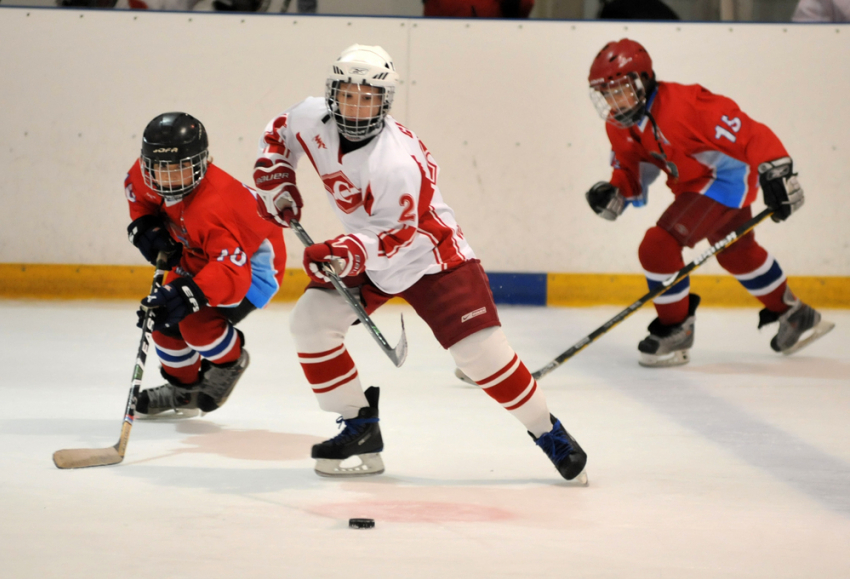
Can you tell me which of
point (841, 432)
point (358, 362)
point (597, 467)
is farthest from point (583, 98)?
point (597, 467)

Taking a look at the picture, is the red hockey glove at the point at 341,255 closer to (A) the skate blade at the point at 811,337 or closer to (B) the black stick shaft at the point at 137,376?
(B) the black stick shaft at the point at 137,376

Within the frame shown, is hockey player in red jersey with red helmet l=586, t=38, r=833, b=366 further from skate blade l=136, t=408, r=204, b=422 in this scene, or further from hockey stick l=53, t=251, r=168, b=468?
hockey stick l=53, t=251, r=168, b=468

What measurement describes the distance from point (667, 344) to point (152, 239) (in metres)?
1.91

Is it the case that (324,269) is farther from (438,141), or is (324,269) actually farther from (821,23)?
(821,23)

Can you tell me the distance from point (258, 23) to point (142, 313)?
272 cm

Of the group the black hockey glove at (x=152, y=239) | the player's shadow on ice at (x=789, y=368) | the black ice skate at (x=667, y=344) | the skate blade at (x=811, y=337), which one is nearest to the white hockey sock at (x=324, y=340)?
the black hockey glove at (x=152, y=239)

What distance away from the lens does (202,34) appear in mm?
4863

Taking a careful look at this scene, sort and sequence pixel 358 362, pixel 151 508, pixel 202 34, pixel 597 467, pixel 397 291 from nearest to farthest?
pixel 151 508, pixel 397 291, pixel 597 467, pixel 358 362, pixel 202 34

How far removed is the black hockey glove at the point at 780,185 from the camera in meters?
3.26

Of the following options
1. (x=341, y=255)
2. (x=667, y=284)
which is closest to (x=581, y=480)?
Answer: (x=341, y=255)

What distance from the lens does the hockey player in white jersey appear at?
2.13m

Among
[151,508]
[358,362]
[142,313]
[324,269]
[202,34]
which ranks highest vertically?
[202,34]

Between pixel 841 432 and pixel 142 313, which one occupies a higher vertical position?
pixel 142 313

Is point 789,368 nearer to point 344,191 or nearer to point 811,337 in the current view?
point 811,337
